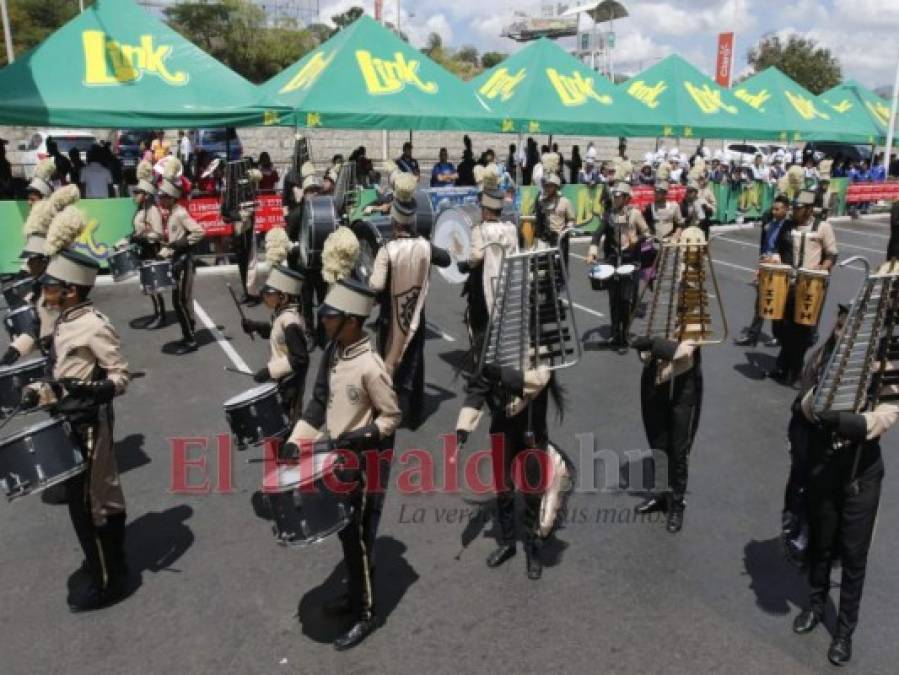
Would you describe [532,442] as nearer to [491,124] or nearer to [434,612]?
[434,612]

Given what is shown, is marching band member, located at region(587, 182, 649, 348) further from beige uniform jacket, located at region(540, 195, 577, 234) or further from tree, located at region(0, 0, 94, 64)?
tree, located at region(0, 0, 94, 64)

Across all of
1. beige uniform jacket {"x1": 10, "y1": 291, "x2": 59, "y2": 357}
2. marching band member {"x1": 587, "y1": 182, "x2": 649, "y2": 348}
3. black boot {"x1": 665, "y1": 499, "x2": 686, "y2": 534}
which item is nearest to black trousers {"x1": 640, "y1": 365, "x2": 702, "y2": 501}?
black boot {"x1": 665, "y1": 499, "x2": 686, "y2": 534}

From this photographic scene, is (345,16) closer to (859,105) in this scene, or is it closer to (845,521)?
(859,105)

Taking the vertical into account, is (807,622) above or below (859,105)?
below

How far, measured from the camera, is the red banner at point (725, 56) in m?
41.7

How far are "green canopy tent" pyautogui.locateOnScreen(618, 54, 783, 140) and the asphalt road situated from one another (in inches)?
455

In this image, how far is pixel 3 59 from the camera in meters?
36.2

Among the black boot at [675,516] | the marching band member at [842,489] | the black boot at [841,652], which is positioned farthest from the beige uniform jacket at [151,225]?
the black boot at [841,652]

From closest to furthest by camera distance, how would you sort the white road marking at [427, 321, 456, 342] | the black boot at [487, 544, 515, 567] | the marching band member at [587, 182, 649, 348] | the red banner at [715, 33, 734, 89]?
the black boot at [487, 544, 515, 567]
the marching band member at [587, 182, 649, 348]
the white road marking at [427, 321, 456, 342]
the red banner at [715, 33, 734, 89]

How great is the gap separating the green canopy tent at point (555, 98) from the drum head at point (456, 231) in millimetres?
6355

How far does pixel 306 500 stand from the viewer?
3566mm

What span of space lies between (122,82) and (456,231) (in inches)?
262

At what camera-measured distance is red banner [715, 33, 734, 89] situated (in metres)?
41.7

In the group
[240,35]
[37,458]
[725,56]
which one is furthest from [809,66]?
[37,458]
